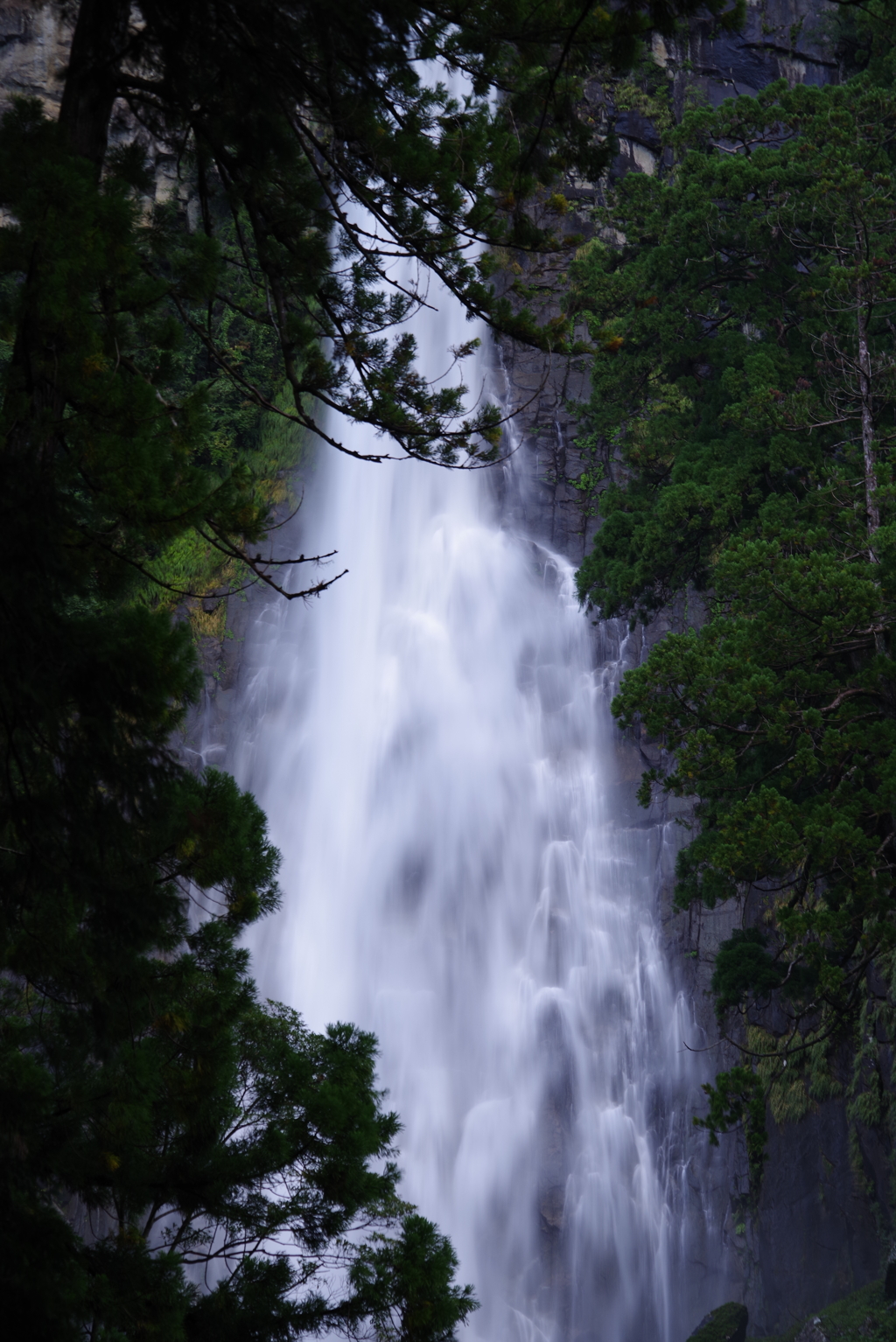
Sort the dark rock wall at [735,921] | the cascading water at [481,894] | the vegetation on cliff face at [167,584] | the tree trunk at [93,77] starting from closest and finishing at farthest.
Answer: the vegetation on cliff face at [167,584] < the tree trunk at [93,77] < the dark rock wall at [735,921] < the cascading water at [481,894]

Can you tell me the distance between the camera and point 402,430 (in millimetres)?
5121

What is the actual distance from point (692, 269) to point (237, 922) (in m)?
10.5

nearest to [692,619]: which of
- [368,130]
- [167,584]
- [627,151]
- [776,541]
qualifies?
[776,541]

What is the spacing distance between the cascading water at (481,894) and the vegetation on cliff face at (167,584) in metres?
11.0

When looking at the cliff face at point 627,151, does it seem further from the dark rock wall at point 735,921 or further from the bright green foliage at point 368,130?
the bright green foliage at point 368,130

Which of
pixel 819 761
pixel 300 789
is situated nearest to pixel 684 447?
pixel 819 761

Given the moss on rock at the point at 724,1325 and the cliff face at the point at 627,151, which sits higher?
the cliff face at the point at 627,151

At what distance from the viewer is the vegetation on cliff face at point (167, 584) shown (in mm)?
3455

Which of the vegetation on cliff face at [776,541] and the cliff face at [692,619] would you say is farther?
the cliff face at [692,619]

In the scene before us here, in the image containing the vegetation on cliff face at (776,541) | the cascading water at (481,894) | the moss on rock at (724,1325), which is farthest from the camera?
the cascading water at (481,894)

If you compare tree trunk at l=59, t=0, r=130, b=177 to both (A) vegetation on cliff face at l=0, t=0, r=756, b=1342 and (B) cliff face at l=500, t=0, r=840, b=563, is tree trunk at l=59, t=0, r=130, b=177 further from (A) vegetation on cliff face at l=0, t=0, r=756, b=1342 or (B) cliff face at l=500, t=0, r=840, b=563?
(B) cliff face at l=500, t=0, r=840, b=563

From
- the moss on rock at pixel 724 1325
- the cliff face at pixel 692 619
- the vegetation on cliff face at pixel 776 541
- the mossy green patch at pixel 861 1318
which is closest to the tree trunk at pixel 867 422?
the vegetation on cliff face at pixel 776 541

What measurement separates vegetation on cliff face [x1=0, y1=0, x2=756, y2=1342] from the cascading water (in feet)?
36.1

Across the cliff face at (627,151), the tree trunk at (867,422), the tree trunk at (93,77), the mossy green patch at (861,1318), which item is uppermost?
the cliff face at (627,151)
